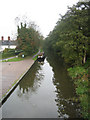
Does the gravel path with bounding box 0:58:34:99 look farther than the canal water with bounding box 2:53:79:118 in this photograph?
Yes

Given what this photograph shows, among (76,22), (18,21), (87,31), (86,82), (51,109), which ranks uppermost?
(18,21)

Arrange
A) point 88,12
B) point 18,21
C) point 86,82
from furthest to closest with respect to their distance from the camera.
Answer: point 18,21
point 88,12
point 86,82

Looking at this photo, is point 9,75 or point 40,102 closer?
point 40,102

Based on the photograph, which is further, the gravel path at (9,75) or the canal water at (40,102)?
the gravel path at (9,75)

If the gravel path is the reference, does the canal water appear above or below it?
below

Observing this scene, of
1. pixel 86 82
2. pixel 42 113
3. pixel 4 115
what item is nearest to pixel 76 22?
pixel 86 82

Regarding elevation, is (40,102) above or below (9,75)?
below

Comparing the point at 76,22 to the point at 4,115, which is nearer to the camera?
the point at 4,115

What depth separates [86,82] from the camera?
11023 mm

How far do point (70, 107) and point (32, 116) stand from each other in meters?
2.51

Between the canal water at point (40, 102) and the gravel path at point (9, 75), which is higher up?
the gravel path at point (9, 75)

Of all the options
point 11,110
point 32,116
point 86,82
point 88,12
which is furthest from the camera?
point 88,12

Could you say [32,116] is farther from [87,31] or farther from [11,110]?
[87,31]

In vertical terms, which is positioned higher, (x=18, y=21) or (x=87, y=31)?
(x=18, y=21)
